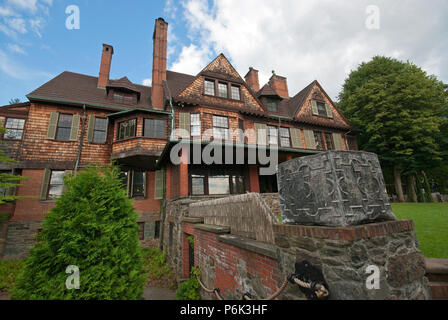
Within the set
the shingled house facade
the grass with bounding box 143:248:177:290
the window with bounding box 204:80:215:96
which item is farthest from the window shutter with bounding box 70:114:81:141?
the window with bounding box 204:80:215:96

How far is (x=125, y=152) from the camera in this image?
37.7 ft

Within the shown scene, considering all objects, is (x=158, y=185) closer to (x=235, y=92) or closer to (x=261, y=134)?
(x=261, y=134)

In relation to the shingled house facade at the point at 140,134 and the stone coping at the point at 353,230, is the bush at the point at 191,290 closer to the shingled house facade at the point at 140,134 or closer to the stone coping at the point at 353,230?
the shingled house facade at the point at 140,134

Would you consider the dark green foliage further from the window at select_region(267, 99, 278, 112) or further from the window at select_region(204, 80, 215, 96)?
the window at select_region(204, 80, 215, 96)

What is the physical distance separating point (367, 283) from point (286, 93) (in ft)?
68.3

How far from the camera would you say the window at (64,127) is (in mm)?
11945

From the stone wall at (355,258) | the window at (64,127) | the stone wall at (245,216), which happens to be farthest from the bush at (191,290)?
the window at (64,127)

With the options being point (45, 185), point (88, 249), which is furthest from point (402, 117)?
point (45, 185)

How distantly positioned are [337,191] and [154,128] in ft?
40.0

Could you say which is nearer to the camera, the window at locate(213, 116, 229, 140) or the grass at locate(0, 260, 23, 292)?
the grass at locate(0, 260, 23, 292)

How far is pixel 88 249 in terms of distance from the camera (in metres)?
2.68

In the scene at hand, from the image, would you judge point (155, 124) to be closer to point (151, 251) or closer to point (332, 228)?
point (151, 251)

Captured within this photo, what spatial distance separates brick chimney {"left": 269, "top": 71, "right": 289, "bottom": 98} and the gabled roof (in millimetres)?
12706

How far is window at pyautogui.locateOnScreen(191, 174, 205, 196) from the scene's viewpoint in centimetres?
1036
